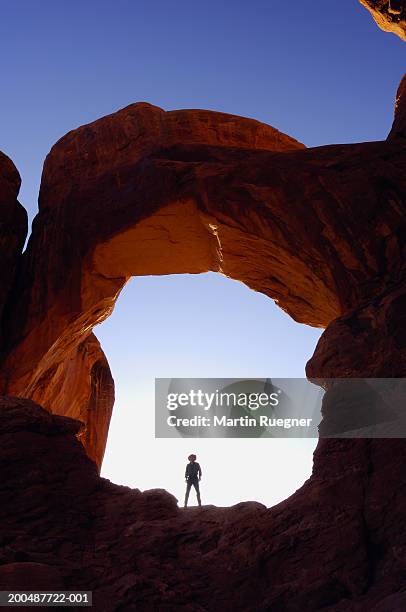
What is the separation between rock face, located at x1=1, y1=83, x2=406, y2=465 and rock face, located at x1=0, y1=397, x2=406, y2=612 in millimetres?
5604

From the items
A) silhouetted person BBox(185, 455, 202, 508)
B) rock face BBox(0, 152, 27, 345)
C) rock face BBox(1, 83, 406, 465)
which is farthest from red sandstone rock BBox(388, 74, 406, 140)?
rock face BBox(0, 152, 27, 345)

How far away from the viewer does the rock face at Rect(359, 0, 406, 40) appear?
15880 mm

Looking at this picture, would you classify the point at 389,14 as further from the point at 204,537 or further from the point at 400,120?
the point at 204,537

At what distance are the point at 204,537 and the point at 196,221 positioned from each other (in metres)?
9.96

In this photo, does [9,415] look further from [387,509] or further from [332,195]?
[332,195]

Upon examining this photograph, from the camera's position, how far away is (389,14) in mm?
16203

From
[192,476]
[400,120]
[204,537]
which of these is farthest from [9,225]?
[204,537]

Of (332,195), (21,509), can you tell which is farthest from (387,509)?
(332,195)

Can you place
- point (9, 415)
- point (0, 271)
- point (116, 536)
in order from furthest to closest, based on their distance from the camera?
1. point (0, 271)
2. point (9, 415)
3. point (116, 536)

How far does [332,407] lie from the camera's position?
10266 millimetres

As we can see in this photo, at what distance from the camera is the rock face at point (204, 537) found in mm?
7727

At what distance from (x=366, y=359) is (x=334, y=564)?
4.01m

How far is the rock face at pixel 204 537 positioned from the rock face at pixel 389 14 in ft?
41.4

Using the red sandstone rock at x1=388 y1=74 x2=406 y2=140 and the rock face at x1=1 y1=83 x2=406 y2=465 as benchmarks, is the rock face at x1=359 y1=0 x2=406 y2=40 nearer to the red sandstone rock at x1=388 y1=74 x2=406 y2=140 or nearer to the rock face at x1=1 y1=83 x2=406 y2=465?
the red sandstone rock at x1=388 y1=74 x2=406 y2=140
